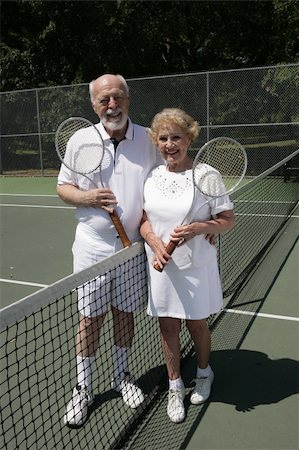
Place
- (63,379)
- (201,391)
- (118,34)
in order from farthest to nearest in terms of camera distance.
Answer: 1. (118,34)
2. (63,379)
3. (201,391)

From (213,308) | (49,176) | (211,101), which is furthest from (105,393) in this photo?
(49,176)

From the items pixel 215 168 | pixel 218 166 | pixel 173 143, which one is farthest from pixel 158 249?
pixel 218 166

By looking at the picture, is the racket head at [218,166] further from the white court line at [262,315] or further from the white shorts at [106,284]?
the white court line at [262,315]

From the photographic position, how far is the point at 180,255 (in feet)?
9.29

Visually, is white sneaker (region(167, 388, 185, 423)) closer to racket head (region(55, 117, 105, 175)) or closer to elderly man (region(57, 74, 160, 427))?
elderly man (region(57, 74, 160, 427))

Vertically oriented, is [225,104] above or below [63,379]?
above

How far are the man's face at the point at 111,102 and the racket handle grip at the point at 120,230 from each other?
502 mm

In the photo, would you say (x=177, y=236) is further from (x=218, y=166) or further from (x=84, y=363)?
(x=218, y=166)

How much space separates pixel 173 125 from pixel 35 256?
15.0ft

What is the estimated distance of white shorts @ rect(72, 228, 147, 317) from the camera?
2969 mm

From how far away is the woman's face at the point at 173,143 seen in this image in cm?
272

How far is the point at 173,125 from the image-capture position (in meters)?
2.71

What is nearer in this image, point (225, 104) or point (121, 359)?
point (121, 359)

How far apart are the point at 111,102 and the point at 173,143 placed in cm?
42
